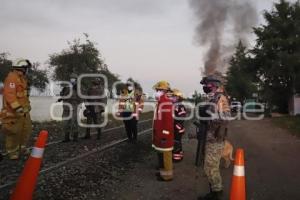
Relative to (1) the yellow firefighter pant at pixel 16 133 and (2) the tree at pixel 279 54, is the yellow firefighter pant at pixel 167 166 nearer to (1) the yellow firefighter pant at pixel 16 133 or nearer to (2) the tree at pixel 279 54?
(1) the yellow firefighter pant at pixel 16 133

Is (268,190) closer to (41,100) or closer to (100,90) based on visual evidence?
(100,90)

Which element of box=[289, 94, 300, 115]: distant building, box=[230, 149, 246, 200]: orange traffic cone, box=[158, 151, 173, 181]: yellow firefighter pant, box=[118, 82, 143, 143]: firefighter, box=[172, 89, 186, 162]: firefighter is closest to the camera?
box=[230, 149, 246, 200]: orange traffic cone

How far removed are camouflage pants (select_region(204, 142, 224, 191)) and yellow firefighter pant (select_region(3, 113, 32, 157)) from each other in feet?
16.1

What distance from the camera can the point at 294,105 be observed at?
136 ft

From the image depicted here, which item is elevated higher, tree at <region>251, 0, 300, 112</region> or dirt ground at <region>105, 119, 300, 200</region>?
tree at <region>251, 0, 300, 112</region>

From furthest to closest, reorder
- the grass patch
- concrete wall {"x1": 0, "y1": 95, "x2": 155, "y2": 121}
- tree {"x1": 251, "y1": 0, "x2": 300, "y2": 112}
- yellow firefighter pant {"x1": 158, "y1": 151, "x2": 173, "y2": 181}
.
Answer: tree {"x1": 251, "y1": 0, "x2": 300, "y2": 112}
concrete wall {"x1": 0, "y1": 95, "x2": 155, "y2": 121}
the grass patch
yellow firefighter pant {"x1": 158, "y1": 151, "x2": 173, "y2": 181}

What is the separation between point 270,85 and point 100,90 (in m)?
29.8

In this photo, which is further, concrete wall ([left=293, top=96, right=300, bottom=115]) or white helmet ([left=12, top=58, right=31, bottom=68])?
concrete wall ([left=293, top=96, right=300, bottom=115])

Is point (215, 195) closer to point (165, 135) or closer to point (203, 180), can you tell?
point (203, 180)

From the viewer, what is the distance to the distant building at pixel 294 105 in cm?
4141

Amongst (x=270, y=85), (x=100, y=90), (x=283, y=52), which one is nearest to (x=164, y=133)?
(x=100, y=90)

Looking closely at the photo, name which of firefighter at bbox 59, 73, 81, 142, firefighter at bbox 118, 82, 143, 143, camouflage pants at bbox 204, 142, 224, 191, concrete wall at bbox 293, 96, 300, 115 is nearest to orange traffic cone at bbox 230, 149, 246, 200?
camouflage pants at bbox 204, 142, 224, 191

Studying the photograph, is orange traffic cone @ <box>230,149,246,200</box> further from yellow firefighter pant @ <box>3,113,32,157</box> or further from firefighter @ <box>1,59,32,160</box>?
yellow firefighter pant @ <box>3,113,32,157</box>

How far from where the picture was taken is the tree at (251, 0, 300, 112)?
127ft
